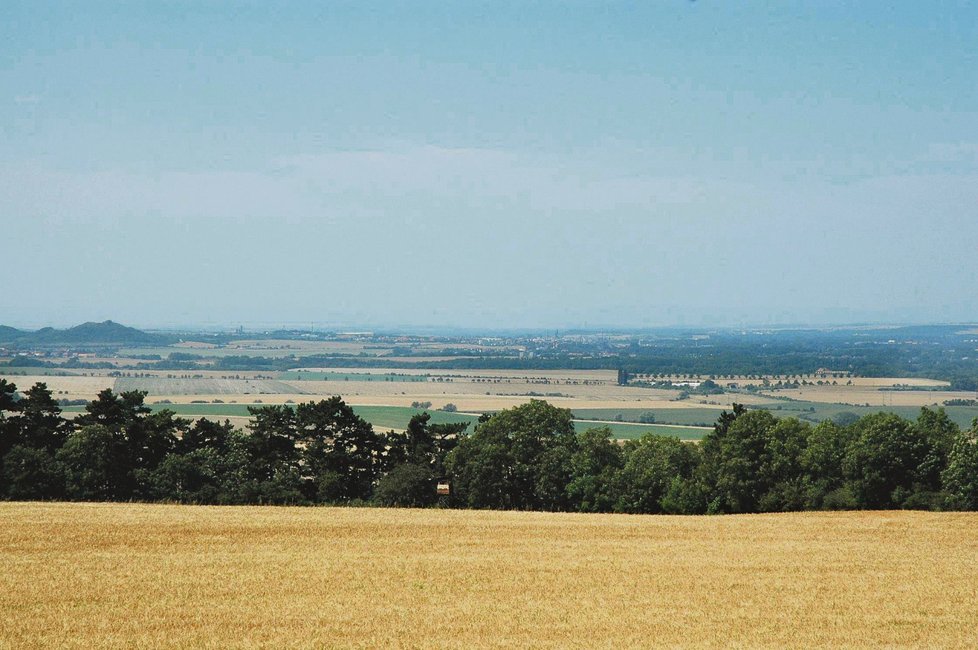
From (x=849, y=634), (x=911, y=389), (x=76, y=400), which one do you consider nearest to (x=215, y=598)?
(x=849, y=634)

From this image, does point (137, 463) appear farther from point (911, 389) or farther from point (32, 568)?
point (911, 389)

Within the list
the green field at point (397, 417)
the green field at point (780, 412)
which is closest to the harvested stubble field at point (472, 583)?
the green field at point (397, 417)

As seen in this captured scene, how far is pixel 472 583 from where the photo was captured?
25.4 metres

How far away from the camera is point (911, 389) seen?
157 meters

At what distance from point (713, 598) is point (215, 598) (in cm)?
1161

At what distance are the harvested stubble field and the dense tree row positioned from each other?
1043 cm

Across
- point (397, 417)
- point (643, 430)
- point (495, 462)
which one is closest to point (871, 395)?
point (643, 430)

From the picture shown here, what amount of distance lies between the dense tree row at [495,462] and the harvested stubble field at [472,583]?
10.4 meters

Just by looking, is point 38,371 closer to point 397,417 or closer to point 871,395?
point 397,417

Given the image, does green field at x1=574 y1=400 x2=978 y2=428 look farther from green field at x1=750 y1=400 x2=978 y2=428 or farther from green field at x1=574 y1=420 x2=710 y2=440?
green field at x1=574 y1=420 x2=710 y2=440

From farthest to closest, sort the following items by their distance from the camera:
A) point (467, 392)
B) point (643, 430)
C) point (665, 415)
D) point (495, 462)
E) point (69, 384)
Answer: point (467, 392) < point (69, 384) < point (665, 415) < point (643, 430) < point (495, 462)

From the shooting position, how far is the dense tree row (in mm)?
50156

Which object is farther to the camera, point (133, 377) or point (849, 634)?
point (133, 377)

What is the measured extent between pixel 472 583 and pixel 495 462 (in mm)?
33184
